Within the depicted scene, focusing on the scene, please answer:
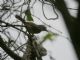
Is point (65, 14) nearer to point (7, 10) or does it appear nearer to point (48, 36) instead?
point (48, 36)

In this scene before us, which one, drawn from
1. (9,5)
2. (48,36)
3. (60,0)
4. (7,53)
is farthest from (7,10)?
(60,0)

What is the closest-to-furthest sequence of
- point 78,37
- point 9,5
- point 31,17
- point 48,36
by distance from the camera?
point 78,37 → point 48,36 → point 31,17 → point 9,5

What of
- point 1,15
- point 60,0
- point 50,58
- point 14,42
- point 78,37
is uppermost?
point 60,0

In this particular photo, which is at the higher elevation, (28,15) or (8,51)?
(28,15)

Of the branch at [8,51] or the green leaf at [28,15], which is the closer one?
the green leaf at [28,15]

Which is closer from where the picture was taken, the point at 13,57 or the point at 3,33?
the point at 13,57

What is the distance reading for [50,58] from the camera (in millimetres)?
2693

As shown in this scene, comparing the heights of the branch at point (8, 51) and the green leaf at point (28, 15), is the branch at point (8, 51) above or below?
below

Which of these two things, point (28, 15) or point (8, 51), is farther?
point (8, 51)

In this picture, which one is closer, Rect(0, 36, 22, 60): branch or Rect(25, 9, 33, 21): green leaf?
Rect(25, 9, 33, 21): green leaf

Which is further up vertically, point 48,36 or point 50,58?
point 48,36

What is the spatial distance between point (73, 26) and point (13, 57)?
210cm

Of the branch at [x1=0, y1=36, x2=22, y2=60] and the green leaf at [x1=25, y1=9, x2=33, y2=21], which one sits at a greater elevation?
the green leaf at [x1=25, y1=9, x2=33, y2=21]

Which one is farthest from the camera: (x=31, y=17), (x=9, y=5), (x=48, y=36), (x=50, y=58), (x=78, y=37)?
(x=9, y=5)
